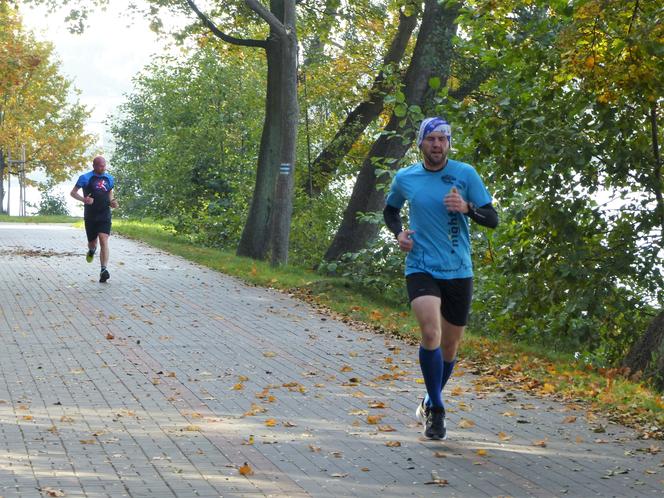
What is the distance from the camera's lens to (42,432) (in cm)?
796

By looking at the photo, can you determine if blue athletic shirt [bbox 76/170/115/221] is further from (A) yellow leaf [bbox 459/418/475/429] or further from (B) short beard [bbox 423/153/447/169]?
(B) short beard [bbox 423/153/447/169]

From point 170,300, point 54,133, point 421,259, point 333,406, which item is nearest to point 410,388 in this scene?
point 333,406

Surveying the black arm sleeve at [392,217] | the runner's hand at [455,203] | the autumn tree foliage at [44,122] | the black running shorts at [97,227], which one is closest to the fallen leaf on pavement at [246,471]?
the runner's hand at [455,203]

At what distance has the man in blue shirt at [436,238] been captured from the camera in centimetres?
789

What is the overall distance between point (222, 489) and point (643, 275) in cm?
783

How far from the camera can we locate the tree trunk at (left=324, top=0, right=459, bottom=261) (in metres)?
24.1

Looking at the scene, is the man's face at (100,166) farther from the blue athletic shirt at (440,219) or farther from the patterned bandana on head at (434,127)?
the patterned bandana on head at (434,127)

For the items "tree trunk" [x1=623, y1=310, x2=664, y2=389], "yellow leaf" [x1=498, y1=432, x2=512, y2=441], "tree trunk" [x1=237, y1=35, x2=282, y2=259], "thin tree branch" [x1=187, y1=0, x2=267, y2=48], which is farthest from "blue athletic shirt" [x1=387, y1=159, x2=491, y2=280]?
"tree trunk" [x1=237, y1=35, x2=282, y2=259]

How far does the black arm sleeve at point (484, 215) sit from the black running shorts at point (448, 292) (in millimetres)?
413

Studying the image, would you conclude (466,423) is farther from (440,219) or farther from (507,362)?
(507,362)

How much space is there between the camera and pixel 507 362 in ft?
38.8

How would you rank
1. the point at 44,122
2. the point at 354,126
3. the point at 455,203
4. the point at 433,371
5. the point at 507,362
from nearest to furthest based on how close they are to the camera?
the point at 455,203, the point at 433,371, the point at 507,362, the point at 354,126, the point at 44,122

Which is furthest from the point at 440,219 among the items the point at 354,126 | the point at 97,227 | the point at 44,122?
the point at 44,122

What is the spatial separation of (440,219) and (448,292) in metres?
0.50
